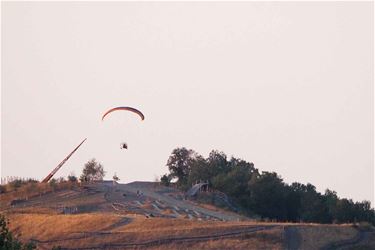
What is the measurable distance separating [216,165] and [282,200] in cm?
1231

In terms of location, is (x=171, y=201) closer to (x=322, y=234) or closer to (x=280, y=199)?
(x=280, y=199)

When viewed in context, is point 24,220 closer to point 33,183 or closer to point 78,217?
point 78,217

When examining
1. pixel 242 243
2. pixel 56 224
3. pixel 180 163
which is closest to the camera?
pixel 242 243

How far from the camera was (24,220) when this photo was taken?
260ft

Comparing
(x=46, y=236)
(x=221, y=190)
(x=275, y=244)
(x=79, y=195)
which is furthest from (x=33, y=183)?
(x=275, y=244)

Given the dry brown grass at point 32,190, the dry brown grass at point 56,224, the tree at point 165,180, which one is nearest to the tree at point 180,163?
the tree at point 165,180

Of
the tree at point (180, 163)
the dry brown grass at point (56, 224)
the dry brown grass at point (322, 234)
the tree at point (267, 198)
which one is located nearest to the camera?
the dry brown grass at point (322, 234)

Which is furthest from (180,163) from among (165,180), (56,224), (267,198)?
(56,224)

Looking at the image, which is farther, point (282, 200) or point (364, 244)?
point (282, 200)

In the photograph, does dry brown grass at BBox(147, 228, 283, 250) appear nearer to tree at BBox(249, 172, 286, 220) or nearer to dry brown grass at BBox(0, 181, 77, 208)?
tree at BBox(249, 172, 286, 220)

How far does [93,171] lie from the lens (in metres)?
103

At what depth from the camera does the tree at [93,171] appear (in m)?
102

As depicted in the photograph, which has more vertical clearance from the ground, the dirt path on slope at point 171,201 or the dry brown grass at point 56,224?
the dirt path on slope at point 171,201

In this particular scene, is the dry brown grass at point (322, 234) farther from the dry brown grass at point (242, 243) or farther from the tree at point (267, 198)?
the tree at point (267, 198)
